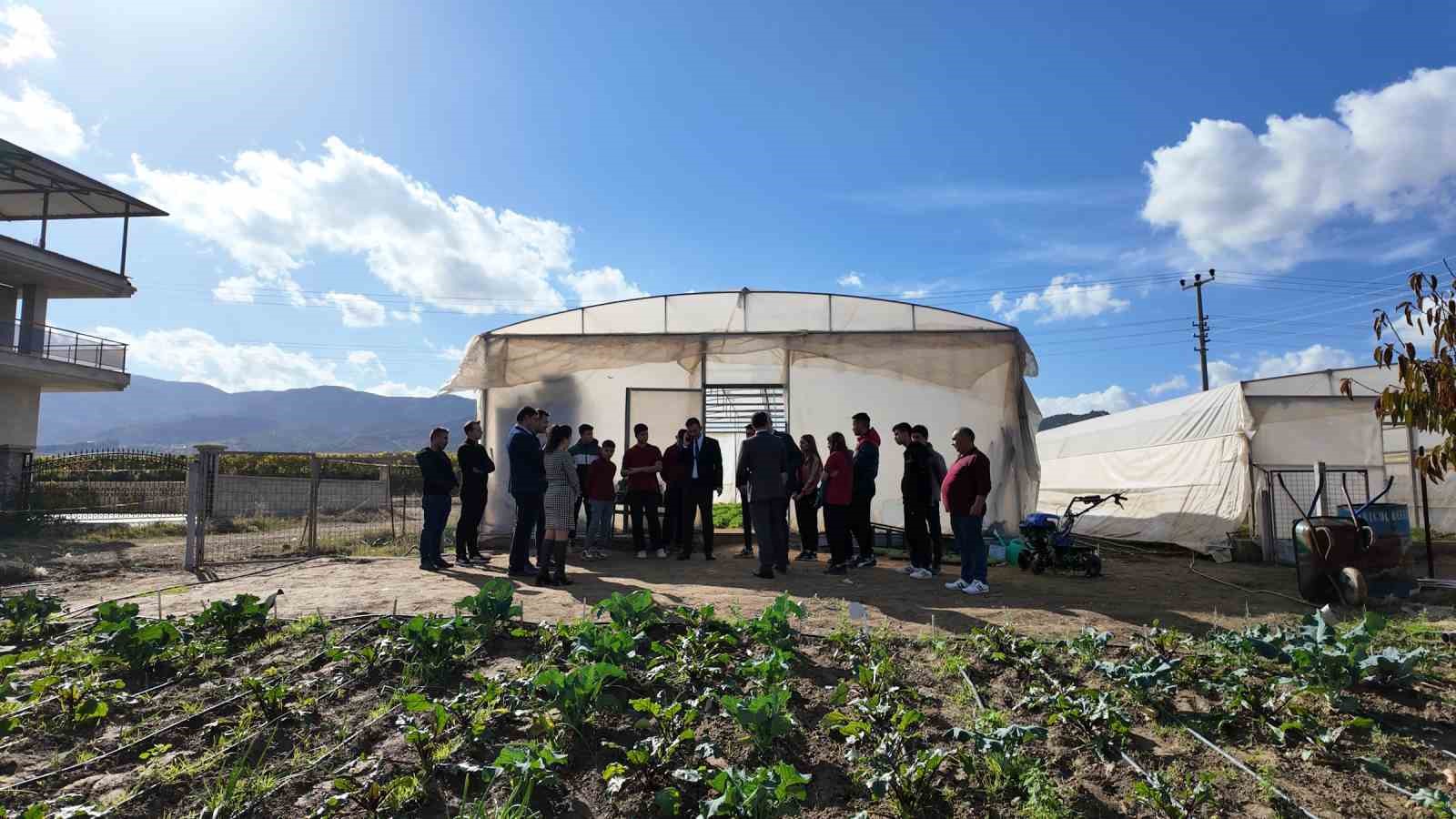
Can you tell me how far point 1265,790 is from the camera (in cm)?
295

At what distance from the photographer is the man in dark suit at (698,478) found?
28.3 feet

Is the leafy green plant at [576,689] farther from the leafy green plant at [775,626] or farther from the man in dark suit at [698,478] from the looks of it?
the man in dark suit at [698,478]

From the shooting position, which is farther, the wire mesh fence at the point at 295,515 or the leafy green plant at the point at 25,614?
the wire mesh fence at the point at 295,515

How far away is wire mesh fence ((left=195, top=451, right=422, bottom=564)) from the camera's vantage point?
9.18 meters

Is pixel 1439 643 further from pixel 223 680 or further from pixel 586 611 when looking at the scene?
pixel 223 680

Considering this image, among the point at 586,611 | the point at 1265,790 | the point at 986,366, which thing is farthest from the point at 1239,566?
the point at 586,611

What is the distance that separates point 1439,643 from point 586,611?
5524 millimetres

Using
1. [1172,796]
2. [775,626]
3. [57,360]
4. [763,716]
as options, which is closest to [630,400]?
[775,626]

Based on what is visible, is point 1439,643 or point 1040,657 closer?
point 1040,657

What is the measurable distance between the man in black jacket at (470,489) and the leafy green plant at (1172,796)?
22.6 feet

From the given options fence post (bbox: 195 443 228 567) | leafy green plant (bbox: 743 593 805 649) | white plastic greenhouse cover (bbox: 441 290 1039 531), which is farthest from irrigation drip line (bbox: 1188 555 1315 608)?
fence post (bbox: 195 443 228 567)

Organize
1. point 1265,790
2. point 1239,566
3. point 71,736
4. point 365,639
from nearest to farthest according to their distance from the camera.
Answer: point 1265,790 < point 71,736 < point 365,639 < point 1239,566

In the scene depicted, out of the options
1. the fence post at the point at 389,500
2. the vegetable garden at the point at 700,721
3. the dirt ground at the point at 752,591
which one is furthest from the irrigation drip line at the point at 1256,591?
the fence post at the point at 389,500

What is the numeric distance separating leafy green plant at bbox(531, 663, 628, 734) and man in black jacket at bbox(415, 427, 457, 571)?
16.4 ft
